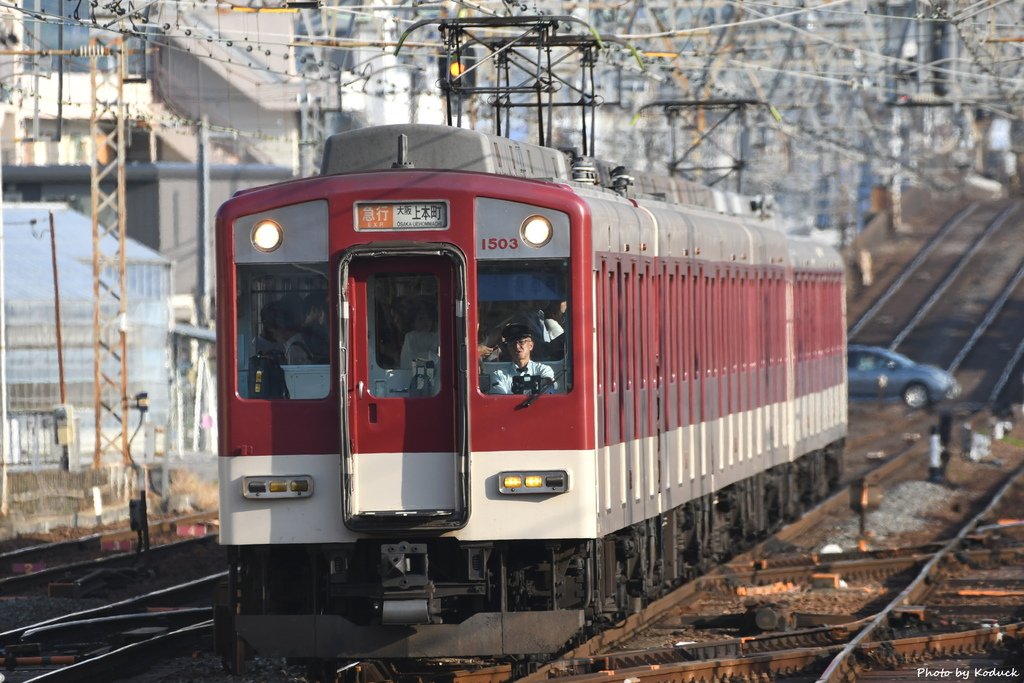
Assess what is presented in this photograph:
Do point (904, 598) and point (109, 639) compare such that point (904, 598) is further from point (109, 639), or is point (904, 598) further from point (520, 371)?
point (109, 639)

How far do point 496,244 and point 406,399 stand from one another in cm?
92

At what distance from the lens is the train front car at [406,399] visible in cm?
974

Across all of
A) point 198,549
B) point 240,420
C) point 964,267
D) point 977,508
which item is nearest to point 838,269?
point 977,508

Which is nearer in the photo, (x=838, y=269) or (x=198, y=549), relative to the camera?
(x=198, y=549)

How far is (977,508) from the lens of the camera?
2231 centimetres

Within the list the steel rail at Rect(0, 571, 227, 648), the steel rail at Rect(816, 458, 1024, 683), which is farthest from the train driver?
the steel rail at Rect(0, 571, 227, 648)

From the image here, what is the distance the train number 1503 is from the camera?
9852mm

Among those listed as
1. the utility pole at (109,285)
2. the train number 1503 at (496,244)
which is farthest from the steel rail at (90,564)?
the train number 1503 at (496,244)

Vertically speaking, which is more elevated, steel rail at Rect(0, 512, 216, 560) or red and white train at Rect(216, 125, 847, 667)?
red and white train at Rect(216, 125, 847, 667)

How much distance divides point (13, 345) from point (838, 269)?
14840mm

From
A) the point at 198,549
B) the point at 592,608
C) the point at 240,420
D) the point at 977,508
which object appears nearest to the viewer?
the point at 240,420

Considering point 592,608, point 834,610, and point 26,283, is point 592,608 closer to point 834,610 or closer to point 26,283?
point 834,610

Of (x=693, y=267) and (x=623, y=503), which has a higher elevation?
(x=693, y=267)

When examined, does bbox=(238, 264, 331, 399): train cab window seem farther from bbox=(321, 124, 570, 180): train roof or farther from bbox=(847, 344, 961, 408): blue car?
bbox=(847, 344, 961, 408): blue car
